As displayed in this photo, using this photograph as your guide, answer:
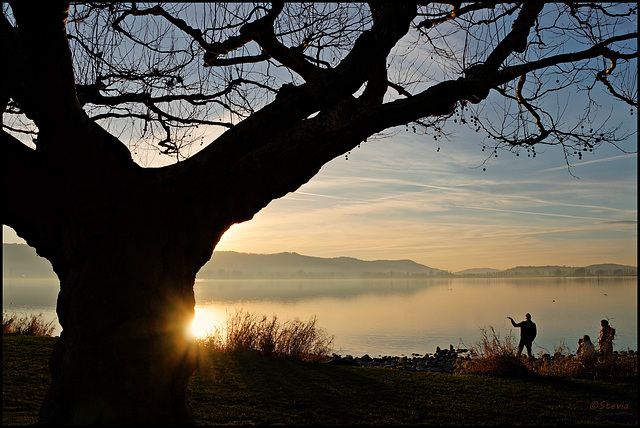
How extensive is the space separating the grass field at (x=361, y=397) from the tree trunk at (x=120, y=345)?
2342 millimetres

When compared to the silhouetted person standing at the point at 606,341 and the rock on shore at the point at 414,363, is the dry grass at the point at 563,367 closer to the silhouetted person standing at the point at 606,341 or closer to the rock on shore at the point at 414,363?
the silhouetted person standing at the point at 606,341

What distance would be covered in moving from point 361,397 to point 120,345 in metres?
5.00

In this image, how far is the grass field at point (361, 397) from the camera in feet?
20.8

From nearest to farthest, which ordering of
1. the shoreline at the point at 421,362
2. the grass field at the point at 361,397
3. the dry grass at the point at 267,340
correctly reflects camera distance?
1. the grass field at the point at 361,397
2. the dry grass at the point at 267,340
3. the shoreline at the point at 421,362

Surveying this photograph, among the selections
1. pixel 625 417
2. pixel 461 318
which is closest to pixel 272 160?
pixel 625 417

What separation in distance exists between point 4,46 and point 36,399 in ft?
18.6

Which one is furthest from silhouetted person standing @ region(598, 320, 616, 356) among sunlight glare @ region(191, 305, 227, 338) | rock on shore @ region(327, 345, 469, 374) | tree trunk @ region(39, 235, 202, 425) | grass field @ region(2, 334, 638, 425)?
tree trunk @ region(39, 235, 202, 425)

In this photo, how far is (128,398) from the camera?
377 centimetres

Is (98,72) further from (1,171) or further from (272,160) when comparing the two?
(272,160)

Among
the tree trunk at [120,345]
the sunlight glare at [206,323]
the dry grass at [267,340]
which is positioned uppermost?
the tree trunk at [120,345]

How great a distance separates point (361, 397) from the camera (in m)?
7.63

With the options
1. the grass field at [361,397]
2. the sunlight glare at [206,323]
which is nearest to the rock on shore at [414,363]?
the grass field at [361,397]

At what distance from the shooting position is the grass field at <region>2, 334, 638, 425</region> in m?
6.34

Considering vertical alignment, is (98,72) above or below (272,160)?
above
